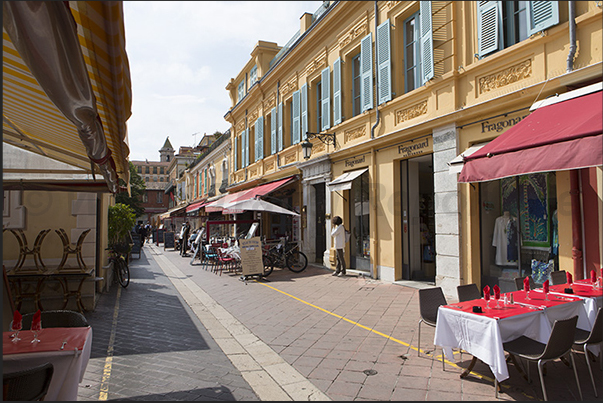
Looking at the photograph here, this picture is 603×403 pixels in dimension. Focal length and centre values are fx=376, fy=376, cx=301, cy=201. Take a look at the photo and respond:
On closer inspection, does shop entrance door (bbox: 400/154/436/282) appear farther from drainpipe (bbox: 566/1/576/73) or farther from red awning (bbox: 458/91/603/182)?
red awning (bbox: 458/91/603/182)

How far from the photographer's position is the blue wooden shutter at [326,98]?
12.4 m

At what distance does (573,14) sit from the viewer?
5582 mm

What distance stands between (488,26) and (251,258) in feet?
26.3

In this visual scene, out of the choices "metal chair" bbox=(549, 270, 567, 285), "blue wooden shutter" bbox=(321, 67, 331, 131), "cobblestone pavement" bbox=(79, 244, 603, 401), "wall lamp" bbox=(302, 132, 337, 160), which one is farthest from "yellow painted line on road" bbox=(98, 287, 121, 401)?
"blue wooden shutter" bbox=(321, 67, 331, 131)

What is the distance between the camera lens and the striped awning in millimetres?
1712

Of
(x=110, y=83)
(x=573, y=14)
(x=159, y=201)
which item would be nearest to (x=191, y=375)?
(x=110, y=83)

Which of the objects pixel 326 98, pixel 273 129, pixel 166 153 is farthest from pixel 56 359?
pixel 166 153

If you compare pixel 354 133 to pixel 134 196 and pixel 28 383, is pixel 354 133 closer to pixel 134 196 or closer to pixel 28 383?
pixel 28 383

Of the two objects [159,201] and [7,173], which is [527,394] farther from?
[159,201]

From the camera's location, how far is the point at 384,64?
962 cm

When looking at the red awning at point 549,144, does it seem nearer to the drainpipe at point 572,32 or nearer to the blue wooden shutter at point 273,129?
the drainpipe at point 572,32

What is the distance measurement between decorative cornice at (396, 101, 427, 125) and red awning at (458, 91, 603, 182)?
127 inches

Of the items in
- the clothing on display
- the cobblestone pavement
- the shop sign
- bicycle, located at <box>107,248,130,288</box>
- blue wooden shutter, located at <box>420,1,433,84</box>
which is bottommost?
the cobblestone pavement

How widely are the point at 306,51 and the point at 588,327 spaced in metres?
12.4
